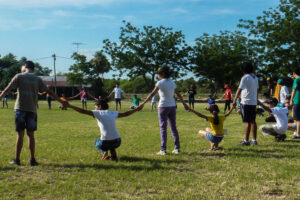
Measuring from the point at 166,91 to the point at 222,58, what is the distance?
180 feet

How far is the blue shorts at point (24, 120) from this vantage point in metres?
4.99

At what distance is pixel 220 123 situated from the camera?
6.38m

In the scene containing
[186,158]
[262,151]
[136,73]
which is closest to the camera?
[186,158]

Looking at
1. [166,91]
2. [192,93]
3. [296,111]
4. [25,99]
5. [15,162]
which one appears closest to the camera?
[25,99]

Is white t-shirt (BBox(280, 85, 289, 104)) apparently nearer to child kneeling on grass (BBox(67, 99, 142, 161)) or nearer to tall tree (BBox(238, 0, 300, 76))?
child kneeling on grass (BBox(67, 99, 142, 161))

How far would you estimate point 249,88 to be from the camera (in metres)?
6.82

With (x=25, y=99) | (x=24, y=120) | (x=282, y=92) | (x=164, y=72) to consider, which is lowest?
(x=24, y=120)

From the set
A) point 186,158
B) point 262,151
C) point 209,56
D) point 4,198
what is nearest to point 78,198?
point 4,198

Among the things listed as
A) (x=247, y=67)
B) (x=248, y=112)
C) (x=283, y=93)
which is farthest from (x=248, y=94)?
(x=283, y=93)

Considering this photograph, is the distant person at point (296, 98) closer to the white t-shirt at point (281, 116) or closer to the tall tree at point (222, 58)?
the white t-shirt at point (281, 116)

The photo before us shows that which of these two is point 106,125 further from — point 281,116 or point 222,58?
point 222,58

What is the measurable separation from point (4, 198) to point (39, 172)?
1163 millimetres

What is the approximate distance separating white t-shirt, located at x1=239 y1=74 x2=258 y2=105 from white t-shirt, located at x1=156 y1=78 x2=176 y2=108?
75.4 inches

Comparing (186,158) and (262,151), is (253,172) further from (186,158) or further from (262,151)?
(262,151)
